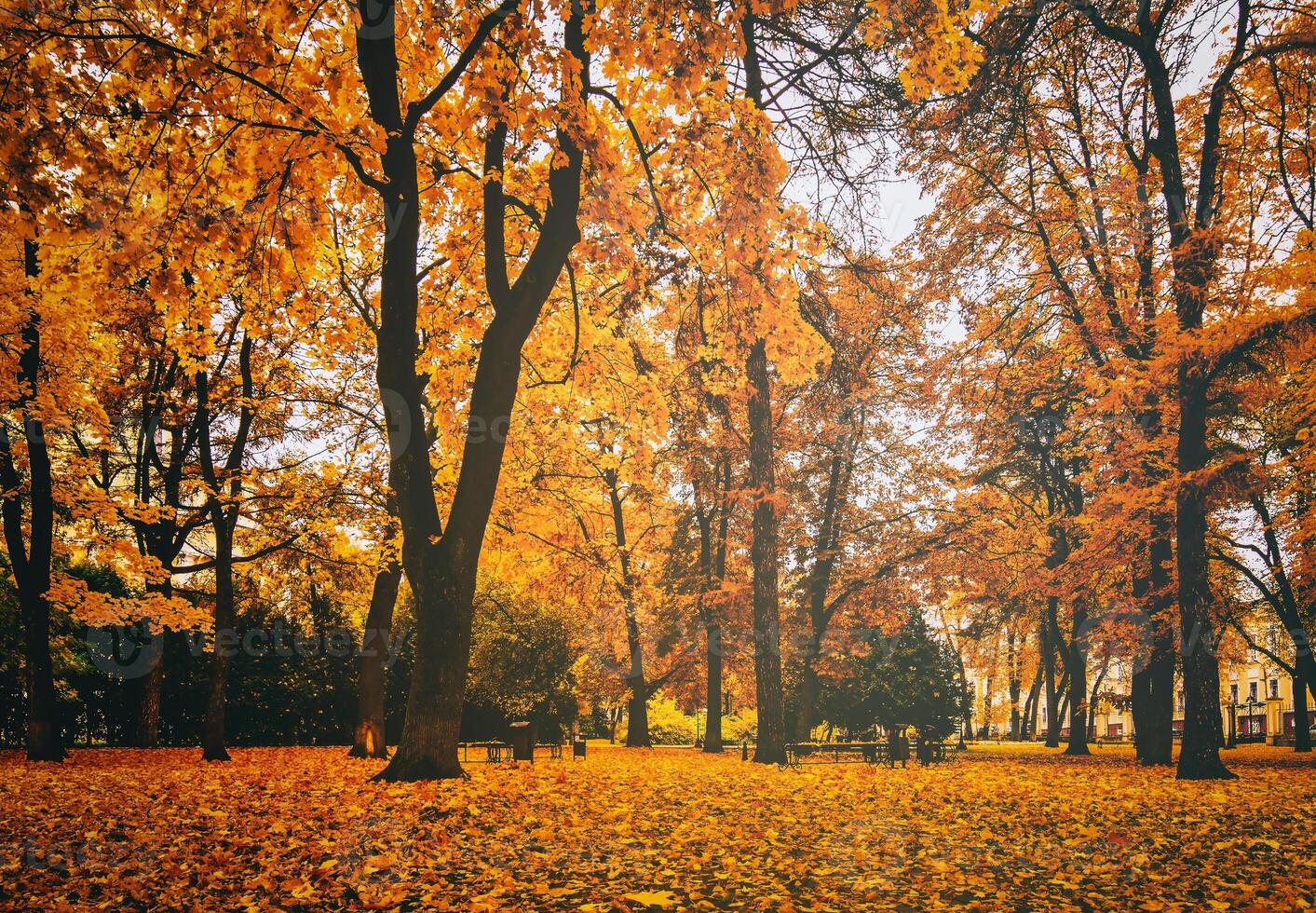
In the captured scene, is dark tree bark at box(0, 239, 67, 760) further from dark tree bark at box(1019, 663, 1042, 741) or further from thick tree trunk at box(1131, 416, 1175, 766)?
dark tree bark at box(1019, 663, 1042, 741)

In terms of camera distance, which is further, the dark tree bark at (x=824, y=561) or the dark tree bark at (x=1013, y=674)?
the dark tree bark at (x=1013, y=674)

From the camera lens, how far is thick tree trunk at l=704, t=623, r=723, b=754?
79.4 feet

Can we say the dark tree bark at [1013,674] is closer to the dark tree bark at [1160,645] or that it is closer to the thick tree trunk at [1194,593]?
the dark tree bark at [1160,645]

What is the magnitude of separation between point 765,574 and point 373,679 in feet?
29.3

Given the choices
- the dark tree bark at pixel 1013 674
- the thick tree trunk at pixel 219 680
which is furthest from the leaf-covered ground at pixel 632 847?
the dark tree bark at pixel 1013 674

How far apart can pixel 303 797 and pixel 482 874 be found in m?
4.27

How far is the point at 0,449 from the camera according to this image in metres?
15.4

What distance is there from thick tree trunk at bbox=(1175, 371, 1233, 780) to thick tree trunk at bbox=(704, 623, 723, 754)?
13410 millimetres

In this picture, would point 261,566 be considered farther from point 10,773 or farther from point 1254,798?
point 1254,798

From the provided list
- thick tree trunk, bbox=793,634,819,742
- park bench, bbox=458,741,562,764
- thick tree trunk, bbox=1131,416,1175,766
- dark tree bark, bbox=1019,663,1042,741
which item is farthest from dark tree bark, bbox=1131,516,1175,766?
dark tree bark, bbox=1019,663,1042,741

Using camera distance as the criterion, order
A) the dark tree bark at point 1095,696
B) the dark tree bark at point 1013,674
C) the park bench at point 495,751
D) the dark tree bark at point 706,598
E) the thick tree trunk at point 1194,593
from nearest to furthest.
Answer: the thick tree trunk at point 1194,593 < the park bench at point 495,751 < the dark tree bark at point 706,598 < the dark tree bark at point 1095,696 < the dark tree bark at point 1013,674

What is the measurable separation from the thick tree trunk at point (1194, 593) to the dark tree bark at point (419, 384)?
10550 millimetres

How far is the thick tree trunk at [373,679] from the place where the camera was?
17.1m

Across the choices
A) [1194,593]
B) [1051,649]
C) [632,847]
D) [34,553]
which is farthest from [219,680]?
[1051,649]
